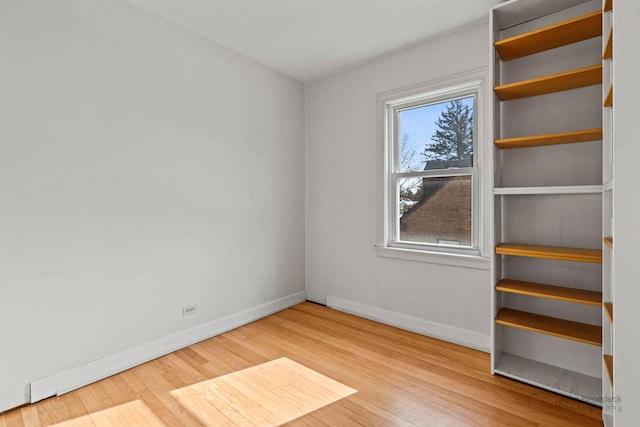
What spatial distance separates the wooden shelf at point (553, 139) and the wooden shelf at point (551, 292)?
96 cm

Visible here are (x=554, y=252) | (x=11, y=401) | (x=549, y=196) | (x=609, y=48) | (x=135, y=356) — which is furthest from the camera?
(x=135, y=356)

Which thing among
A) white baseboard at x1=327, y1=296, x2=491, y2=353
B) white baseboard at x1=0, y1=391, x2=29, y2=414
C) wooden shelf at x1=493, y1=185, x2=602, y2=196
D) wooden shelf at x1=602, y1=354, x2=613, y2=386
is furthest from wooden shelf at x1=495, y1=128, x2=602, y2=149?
white baseboard at x1=0, y1=391, x2=29, y2=414

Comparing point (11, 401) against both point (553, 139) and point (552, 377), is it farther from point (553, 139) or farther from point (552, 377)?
point (553, 139)

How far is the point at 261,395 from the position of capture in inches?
77.1

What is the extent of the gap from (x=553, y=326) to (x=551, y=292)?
0.74 feet

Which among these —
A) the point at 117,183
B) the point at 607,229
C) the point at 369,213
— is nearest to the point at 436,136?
the point at 369,213

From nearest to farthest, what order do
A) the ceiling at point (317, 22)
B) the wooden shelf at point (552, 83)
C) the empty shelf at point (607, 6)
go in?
the empty shelf at point (607, 6) < the wooden shelf at point (552, 83) < the ceiling at point (317, 22)

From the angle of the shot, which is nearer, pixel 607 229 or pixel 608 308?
pixel 608 308

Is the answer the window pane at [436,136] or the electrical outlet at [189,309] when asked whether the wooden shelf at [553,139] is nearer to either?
the window pane at [436,136]

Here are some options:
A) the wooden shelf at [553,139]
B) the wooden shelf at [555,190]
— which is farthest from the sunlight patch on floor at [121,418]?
the wooden shelf at [553,139]

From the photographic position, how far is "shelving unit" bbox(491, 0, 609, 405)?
1928 millimetres

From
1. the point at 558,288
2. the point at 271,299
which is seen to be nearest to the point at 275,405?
the point at 271,299

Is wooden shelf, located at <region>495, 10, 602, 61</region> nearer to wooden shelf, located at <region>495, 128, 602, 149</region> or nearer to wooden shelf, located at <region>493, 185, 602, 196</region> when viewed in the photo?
wooden shelf, located at <region>495, 128, 602, 149</region>

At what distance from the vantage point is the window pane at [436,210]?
2.73 metres
